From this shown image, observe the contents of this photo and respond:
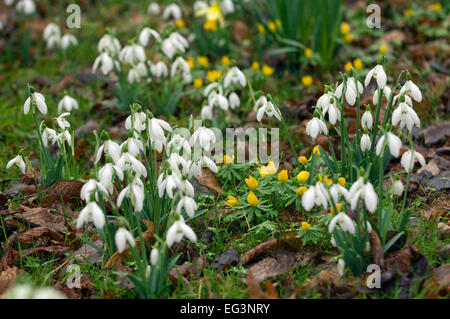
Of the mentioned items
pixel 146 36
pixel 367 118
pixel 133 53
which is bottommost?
pixel 367 118

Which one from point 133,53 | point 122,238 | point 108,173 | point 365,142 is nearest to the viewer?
point 122,238

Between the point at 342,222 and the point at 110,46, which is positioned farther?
the point at 110,46

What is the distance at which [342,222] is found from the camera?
78.7 inches

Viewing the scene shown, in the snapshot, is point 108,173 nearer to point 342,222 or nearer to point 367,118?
point 342,222

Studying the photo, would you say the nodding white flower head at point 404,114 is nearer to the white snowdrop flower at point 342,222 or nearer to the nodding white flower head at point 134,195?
the white snowdrop flower at point 342,222

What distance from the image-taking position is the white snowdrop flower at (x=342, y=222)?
1.99m

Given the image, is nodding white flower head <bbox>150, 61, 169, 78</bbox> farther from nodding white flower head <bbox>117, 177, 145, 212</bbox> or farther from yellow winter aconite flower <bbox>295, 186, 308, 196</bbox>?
nodding white flower head <bbox>117, 177, 145, 212</bbox>

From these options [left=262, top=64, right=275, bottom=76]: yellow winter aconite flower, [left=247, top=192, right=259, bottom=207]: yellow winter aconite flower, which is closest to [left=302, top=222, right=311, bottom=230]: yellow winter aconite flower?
[left=247, top=192, right=259, bottom=207]: yellow winter aconite flower

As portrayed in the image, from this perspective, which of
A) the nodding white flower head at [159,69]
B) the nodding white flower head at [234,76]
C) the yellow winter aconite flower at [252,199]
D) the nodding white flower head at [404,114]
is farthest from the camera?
the nodding white flower head at [159,69]

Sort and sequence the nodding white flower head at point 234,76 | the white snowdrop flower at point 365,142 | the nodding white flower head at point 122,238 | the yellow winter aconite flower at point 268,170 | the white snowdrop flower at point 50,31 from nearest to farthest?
1. the nodding white flower head at point 122,238
2. the white snowdrop flower at point 365,142
3. the yellow winter aconite flower at point 268,170
4. the nodding white flower head at point 234,76
5. the white snowdrop flower at point 50,31

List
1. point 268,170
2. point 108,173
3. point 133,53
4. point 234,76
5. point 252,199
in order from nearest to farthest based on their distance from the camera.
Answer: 1. point 108,173
2. point 252,199
3. point 268,170
4. point 234,76
5. point 133,53

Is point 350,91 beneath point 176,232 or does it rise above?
above

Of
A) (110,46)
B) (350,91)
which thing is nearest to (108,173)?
(350,91)

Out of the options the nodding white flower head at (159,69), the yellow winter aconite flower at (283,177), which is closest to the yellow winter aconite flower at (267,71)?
the nodding white flower head at (159,69)
